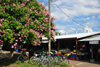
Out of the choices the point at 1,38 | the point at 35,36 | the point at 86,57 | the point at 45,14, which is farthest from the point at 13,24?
the point at 86,57

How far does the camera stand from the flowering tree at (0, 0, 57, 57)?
8.87 meters

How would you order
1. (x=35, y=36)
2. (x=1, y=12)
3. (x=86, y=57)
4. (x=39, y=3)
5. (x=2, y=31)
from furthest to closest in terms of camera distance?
(x=86, y=57) → (x=39, y=3) → (x=35, y=36) → (x=1, y=12) → (x=2, y=31)

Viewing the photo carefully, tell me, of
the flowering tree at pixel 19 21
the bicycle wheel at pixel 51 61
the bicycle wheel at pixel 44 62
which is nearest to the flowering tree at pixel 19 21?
the flowering tree at pixel 19 21

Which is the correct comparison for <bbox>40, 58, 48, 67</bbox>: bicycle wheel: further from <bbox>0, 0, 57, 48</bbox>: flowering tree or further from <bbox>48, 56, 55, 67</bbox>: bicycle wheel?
<bbox>0, 0, 57, 48</bbox>: flowering tree

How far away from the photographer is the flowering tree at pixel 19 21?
8867 mm

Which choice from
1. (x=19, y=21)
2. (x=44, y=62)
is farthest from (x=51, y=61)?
(x=19, y=21)

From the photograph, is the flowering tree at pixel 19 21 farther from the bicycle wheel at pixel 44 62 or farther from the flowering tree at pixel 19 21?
the bicycle wheel at pixel 44 62

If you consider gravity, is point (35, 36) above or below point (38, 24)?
below

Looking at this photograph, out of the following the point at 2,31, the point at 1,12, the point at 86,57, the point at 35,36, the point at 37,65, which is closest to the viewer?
the point at 2,31

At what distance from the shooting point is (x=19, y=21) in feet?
31.3

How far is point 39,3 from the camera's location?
11812 millimetres

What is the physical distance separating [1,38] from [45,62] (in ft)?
14.6

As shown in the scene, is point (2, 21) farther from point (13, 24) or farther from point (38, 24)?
point (38, 24)

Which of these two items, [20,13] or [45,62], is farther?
[45,62]
